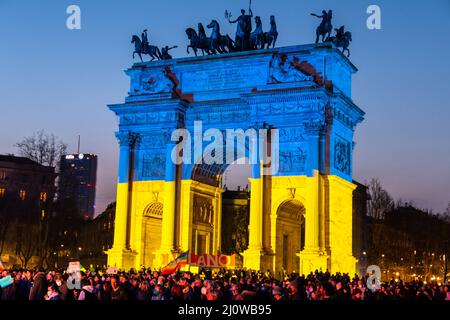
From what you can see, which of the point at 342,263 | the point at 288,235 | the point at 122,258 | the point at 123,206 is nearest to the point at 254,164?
the point at 288,235

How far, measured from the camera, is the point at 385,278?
9806 centimetres

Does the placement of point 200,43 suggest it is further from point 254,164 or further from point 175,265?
point 175,265

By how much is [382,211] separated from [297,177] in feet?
146

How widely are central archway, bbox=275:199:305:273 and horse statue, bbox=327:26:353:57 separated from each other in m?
10.0

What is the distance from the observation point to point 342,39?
47750 mm

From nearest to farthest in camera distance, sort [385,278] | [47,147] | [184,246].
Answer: [184,246] → [47,147] → [385,278]

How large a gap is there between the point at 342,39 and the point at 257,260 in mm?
14567

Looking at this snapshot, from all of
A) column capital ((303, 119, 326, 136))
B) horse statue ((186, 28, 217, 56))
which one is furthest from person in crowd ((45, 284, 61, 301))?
horse statue ((186, 28, 217, 56))

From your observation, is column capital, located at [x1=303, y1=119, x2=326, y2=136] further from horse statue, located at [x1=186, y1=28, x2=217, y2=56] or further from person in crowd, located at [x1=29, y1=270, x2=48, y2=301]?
person in crowd, located at [x1=29, y1=270, x2=48, y2=301]

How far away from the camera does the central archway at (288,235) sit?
153 feet
